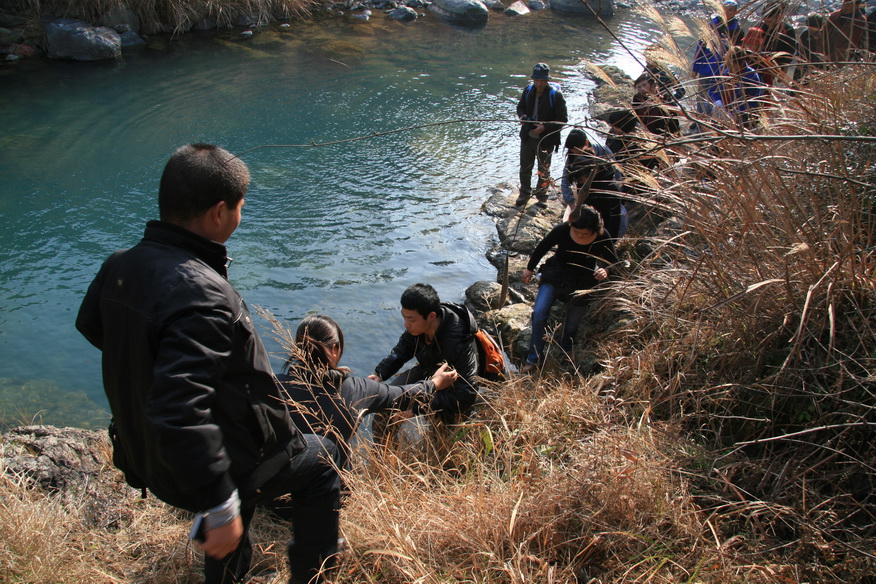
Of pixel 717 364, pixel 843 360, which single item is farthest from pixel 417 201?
pixel 843 360

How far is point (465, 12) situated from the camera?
772 inches

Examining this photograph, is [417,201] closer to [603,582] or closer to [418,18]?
[603,582]

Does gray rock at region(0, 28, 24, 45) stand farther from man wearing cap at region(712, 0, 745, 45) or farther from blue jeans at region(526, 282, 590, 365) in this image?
man wearing cap at region(712, 0, 745, 45)

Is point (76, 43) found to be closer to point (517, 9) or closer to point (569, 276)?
point (569, 276)

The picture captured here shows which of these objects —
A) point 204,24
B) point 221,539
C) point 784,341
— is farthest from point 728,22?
point 204,24

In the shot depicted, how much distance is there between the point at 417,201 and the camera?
30.1ft

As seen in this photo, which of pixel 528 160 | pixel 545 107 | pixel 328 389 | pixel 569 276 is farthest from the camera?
pixel 528 160

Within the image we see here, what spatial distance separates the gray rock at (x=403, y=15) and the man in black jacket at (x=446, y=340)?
17342 mm

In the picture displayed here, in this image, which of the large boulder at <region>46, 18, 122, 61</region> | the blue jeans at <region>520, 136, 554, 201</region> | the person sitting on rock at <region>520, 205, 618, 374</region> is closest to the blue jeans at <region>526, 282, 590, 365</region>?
the person sitting on rock at <region>520, 205, 618, 374</region>

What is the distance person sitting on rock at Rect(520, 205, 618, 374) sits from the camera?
5.09 metres

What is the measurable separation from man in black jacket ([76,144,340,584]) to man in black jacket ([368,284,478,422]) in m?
1.69

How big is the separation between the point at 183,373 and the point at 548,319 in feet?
12.7

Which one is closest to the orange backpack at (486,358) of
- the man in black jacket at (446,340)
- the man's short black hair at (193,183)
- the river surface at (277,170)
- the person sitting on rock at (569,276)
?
the man in black jacket at (446,340)

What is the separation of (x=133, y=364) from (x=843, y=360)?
2791 millimetres
